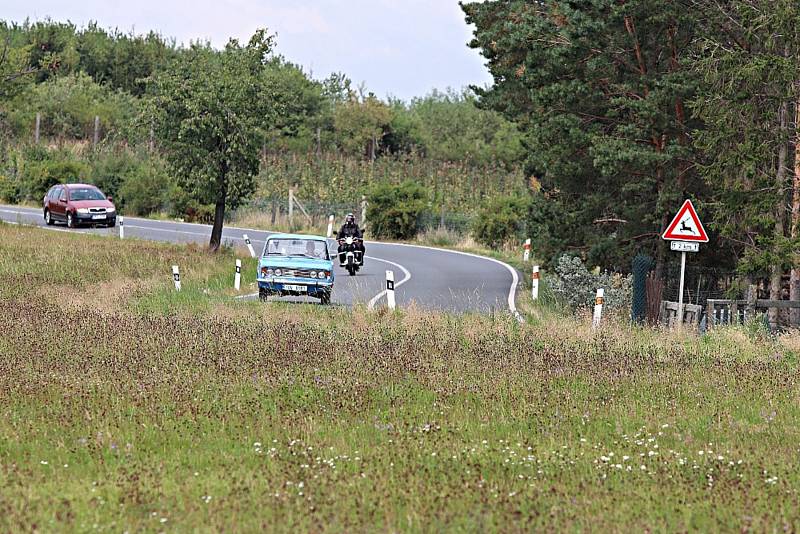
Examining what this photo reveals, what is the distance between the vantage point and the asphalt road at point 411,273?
25953 mm

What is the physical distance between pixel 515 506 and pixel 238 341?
794 cm

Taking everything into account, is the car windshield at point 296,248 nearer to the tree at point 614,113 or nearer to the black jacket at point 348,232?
the tree at point 614,113

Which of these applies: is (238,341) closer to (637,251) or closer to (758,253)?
(758,253)

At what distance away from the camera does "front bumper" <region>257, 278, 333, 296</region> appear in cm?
2411

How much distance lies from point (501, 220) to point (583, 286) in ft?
63.9

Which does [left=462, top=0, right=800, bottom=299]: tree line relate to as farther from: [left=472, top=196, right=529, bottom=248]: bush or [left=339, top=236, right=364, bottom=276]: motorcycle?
[left=472, top=196, right=529, bottom=248]: bush

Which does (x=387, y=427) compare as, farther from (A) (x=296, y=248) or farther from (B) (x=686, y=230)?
(A) (x=296, y=248)

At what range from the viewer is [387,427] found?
33.7ft

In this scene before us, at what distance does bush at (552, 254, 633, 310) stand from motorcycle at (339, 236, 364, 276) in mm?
7668

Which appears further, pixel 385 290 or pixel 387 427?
pixel 385 290

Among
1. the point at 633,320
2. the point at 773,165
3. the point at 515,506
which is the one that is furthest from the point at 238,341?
the point at 773,165

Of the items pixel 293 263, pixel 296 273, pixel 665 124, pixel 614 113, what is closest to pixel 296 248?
pixel 293 263

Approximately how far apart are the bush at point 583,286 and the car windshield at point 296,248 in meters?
5.41

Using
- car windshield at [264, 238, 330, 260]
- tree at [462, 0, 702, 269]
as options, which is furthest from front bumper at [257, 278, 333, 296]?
tree at [462, 0, 702, 269]
